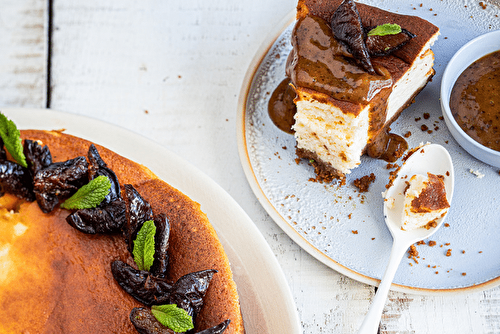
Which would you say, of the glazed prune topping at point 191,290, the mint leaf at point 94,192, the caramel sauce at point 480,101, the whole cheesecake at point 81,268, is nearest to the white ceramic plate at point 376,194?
the caramel sauce at point 480,101

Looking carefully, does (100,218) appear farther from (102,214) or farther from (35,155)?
(35,155)

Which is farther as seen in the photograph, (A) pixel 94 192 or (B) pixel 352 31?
(B) pixel 352 31

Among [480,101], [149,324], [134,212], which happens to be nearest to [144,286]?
[149,324]

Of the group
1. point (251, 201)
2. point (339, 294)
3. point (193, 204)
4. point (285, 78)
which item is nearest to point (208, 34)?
point (285, 78)

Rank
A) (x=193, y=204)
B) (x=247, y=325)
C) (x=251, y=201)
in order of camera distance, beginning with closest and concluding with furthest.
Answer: (x=193, y=204)
(x=247, y=325)
(x=251, y=201)

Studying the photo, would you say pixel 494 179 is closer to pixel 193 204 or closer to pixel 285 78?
pixel 285 78

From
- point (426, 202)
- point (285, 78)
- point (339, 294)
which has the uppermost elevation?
point (285, 78)
